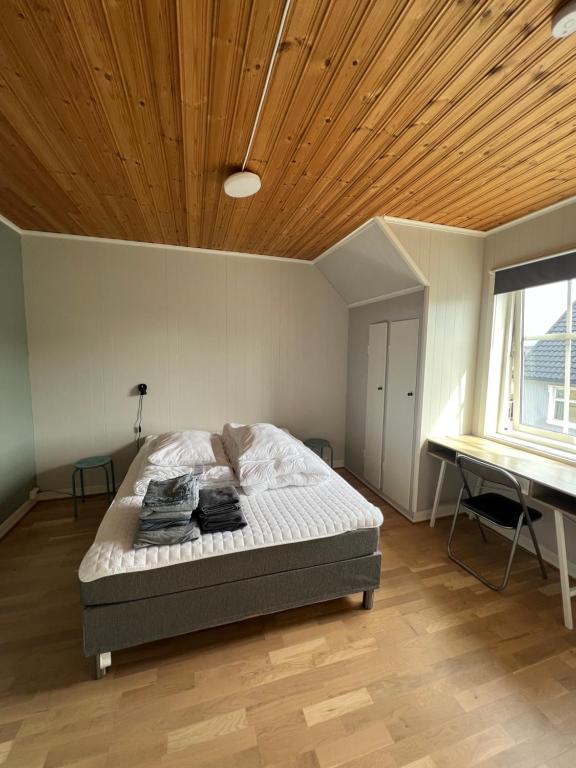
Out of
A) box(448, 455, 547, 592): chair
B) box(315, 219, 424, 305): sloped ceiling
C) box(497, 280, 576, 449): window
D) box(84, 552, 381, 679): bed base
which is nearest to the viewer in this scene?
box(84, 552, 381, 679): bed base

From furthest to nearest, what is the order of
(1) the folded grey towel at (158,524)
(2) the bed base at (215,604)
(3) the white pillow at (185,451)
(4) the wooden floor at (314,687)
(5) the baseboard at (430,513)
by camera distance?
(5) the baseboard at (430,513)
(3) the white pillow at (185,451)
(1) the folded grey towel at (158,524)
(2) the bed base at (215,604)
(4) the wooden floor at (314,687)

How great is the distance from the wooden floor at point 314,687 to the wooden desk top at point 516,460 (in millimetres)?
752

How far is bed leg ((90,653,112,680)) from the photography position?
1.41 metres

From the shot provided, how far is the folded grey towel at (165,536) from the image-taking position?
4.91 feet

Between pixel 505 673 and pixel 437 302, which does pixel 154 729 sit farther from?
pixel 437 302

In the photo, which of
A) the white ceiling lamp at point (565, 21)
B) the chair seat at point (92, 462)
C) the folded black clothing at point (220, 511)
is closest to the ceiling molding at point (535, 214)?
the white ceiling lamp at point (565, 21)

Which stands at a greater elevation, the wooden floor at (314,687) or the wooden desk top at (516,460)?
the wooden desk top at (516,460)

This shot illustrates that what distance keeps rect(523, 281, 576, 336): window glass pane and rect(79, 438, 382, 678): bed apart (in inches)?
78.1

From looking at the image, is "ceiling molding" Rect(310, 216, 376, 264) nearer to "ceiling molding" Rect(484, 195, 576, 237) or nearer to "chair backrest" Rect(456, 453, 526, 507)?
"ceiling molding" Rect(484, 195, 576, 237)

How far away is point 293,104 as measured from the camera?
1.28 m

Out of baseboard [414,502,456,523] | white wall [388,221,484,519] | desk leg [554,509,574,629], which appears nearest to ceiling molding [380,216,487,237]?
white wall [388,221,484,519]

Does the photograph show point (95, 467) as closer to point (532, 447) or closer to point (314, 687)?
point (314, 687)

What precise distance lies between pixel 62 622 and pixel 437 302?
327 cm

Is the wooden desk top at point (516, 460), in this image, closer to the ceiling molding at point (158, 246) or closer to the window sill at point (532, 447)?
the window sill at point (532, 447)
